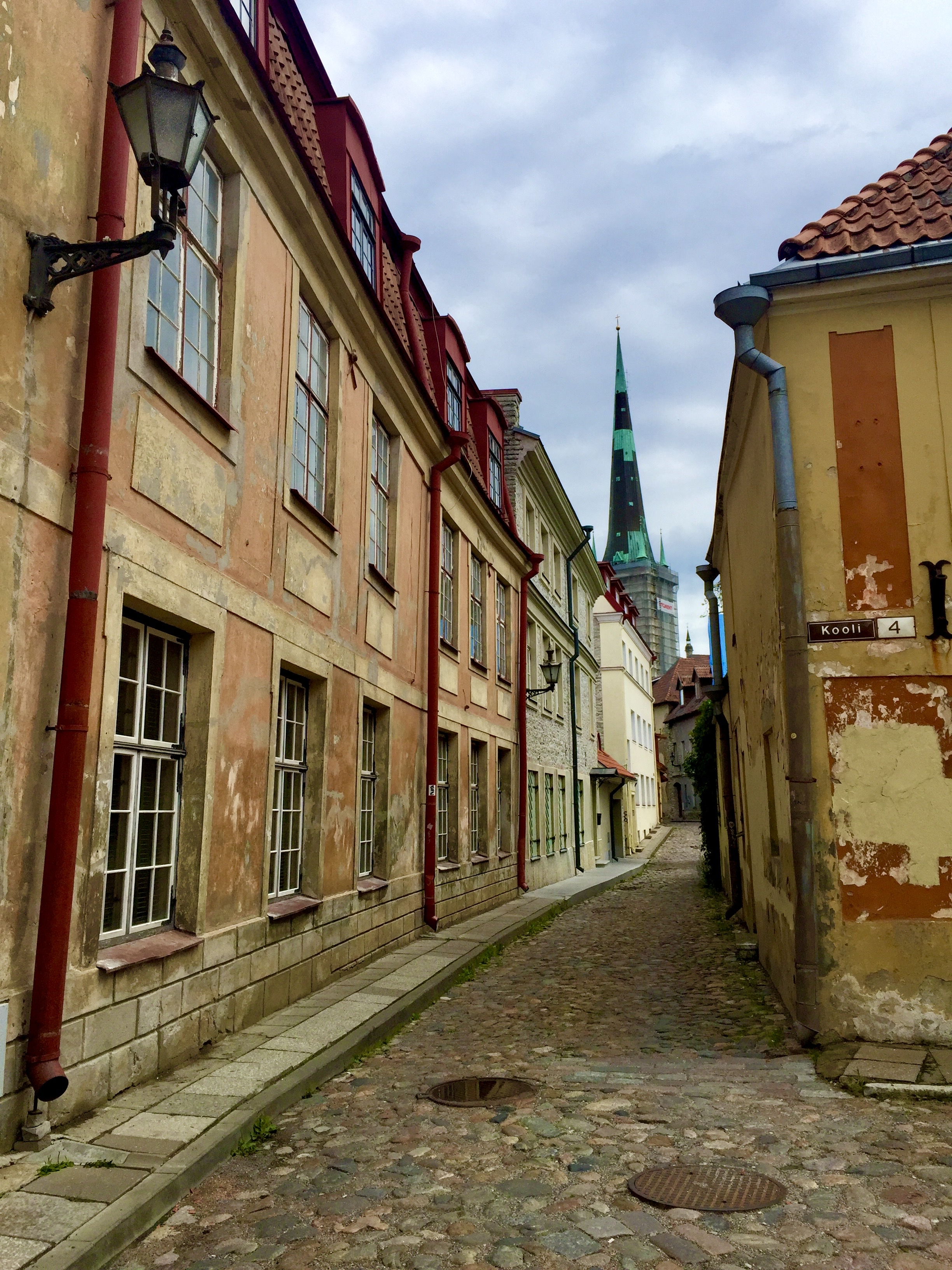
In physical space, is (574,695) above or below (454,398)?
below

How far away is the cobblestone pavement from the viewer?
3.78m

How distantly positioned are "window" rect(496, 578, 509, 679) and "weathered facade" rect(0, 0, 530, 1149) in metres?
5.22

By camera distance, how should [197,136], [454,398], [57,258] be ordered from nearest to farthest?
1. [197,136]
2. [57,258]
3. [454,398]

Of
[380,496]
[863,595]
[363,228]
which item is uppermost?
[363,228]

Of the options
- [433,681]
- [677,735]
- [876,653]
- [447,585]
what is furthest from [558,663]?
[677,735]

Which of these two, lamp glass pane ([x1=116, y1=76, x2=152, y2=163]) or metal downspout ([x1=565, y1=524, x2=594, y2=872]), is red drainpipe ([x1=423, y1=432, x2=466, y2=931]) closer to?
lamp glass pane ([x1=116, y1=76, x2=152, y2=163])

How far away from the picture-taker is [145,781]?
20.2 feet

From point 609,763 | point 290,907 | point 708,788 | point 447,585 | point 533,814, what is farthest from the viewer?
point 609,763

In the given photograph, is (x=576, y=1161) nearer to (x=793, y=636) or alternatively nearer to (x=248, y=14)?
(x=793, y=636)

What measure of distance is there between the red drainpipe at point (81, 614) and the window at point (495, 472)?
40.3 ft

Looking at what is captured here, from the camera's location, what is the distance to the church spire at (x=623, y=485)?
103250 mm

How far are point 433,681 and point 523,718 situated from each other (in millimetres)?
6439

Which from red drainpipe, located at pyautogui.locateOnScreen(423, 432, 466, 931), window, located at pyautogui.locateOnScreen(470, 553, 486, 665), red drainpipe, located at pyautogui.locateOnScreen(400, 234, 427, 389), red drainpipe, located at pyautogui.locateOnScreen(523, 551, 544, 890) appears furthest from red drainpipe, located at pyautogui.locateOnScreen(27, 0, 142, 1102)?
red drainpipe, located at pyautogui.locateOnScreen(523, 551, 544, 890)

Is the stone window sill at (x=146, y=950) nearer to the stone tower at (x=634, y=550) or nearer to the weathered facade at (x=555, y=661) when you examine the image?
the weathered facade at (x=555, y=661)
